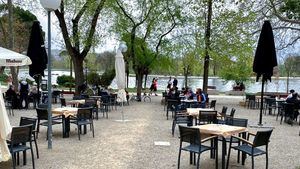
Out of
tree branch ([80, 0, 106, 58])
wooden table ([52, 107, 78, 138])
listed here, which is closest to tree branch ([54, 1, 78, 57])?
tree branch ([80, 0, 106, 58])

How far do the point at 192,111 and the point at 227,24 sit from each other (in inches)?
505

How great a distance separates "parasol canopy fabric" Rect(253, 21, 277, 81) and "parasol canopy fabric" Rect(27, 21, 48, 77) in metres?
8.30

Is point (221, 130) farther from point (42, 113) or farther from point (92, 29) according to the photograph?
point (92, 29)

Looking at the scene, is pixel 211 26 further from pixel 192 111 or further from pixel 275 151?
pixel 275 151

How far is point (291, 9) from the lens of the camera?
18.1 metres

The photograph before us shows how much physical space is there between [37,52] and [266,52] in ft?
29.1

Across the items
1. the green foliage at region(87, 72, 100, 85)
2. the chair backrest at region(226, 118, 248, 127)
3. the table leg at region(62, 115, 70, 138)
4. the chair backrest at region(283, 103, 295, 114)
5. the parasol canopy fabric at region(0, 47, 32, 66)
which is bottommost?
the table leg at region(62, 115, 70, 138)

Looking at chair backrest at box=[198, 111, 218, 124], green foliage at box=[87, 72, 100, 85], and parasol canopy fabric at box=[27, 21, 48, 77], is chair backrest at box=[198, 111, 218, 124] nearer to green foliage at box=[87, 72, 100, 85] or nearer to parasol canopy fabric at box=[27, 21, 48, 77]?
parasol canopy fabric at box=[27, 21, 48, 77]

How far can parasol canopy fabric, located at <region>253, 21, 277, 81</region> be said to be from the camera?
13.4 m

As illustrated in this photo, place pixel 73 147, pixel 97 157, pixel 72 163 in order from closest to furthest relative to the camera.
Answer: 1. pixel 72 163
2. pixel 97 157
3. pixel 73 147

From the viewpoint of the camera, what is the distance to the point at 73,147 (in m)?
9.51

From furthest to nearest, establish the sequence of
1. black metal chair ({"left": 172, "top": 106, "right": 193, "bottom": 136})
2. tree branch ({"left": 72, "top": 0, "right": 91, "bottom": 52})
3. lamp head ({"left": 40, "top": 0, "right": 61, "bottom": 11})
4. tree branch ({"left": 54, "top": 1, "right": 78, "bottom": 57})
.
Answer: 1. tree branch ({"left": 72, "top": 0, "right": 91, "bottom": 52})
2. tree branch ({"left": 54, "top": 1, "right": 78, "bottom": 57})
3. black metal chair ({"left": 172, "top": 106, "right": 193, "bottom": 136})
4. lamp head ({"left": 40, "top": 0, "right": 61, "bottom": 11})

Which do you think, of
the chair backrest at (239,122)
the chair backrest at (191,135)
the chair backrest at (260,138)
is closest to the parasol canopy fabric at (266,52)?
the chair backrest at (239,122)

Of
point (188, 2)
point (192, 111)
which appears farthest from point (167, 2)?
point (192, 111)
